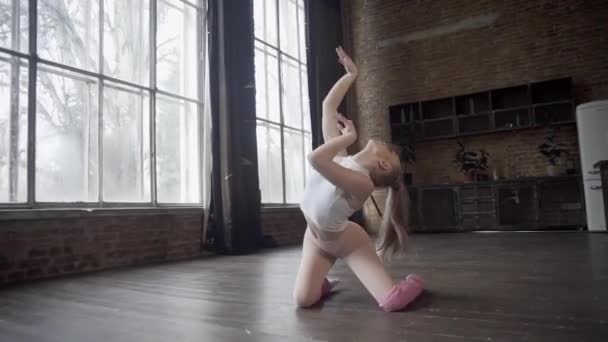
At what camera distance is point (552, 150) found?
583 cm

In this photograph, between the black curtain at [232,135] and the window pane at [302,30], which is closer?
the black curtain at [232,135]

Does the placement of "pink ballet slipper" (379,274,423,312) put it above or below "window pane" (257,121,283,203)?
below

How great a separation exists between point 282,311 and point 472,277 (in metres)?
1.19

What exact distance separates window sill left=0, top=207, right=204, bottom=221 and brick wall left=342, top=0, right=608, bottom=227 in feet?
14.2

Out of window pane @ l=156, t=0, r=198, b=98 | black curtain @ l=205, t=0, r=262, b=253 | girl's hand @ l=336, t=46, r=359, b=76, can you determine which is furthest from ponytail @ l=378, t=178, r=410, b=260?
window pane @ l=156, t=0, r=198, b=98

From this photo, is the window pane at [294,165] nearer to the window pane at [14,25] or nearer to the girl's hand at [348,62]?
the window pane at [14,25]

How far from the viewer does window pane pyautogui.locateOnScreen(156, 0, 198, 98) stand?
4.21 m

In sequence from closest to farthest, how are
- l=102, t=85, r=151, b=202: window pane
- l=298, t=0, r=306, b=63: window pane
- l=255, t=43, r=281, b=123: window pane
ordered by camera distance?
l=102, t=85, r=151, b=202: window pane
l=255, t=43, r=281, b=123: window pane
l=298, t=0, r=306, b=63: window pane

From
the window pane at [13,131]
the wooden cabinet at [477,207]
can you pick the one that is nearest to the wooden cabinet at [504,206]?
the wooden cabinet at [477,207]

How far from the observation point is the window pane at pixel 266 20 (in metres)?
5.65

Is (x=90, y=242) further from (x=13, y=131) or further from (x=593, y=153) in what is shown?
(x=593, y=153)

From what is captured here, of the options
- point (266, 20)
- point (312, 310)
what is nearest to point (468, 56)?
point (266, 20)

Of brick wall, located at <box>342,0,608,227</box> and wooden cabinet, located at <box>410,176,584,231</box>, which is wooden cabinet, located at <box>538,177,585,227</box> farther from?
brick wall, located at <box>342,0,608,227</box>

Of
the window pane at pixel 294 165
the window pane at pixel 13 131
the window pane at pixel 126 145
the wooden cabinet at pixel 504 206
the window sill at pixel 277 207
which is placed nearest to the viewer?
the window pane at pixel 13 131
